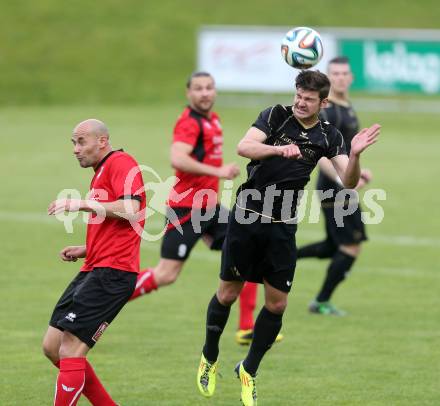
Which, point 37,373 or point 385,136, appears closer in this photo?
point 37,373

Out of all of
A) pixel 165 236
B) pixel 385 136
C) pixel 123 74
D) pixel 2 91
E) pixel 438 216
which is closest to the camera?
pixel 165 236

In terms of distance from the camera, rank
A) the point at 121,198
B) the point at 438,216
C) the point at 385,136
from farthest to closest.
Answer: the point at 385,136, the point at 438,216, the point at 121,198

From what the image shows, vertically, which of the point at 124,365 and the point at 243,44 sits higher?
the point at 243,44

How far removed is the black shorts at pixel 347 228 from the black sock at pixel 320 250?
13.9 inches

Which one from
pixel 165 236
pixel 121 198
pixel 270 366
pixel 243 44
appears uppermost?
pixel 243 44

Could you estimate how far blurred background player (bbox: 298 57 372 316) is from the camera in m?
12.6

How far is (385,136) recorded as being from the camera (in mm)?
31906

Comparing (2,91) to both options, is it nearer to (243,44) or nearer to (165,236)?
(243,44)

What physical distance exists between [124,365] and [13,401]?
1.60 metres

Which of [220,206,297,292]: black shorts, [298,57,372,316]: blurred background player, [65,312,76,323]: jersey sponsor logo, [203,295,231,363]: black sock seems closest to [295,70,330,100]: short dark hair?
[220,206,297,292]: black shorts

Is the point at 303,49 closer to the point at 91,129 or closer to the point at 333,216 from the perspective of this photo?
the point at 91,129

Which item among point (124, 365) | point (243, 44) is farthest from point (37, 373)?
point (243, 44)

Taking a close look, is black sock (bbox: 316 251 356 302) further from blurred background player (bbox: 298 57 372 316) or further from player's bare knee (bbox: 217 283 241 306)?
player's bare knee (bbox: 217 283 241 306)

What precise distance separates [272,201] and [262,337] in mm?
1201
